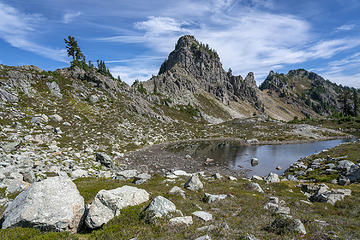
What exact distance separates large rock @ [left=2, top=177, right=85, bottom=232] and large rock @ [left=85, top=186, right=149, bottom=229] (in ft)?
2.61

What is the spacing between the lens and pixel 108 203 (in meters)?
10.3

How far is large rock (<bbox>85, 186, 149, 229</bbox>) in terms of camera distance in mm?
9430

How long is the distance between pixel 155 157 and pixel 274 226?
31345 millimetres

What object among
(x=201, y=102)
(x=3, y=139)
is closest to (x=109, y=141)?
(x=3, y=139)

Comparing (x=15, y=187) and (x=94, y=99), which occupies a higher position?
(x=94, y=99)

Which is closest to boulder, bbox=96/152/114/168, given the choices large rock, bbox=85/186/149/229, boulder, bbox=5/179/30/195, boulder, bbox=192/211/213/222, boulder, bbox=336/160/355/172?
boulder, bbox=5/179/30/195

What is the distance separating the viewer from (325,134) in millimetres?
81812

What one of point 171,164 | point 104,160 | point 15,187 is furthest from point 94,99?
point 15,187

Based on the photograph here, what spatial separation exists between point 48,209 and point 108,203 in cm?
284

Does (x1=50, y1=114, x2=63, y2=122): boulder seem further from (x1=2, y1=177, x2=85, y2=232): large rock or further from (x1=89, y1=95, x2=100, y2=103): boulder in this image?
(x1=2, y1=177, x2=85, y2=232): large rock

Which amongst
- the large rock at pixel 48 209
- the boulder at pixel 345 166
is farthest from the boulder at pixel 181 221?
the boulder at pixel 345 166

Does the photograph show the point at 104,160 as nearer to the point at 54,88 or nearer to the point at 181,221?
the point at 181,221

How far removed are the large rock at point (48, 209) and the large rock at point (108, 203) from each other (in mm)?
795

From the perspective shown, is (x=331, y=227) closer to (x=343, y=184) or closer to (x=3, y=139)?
(x=343, y=184)
